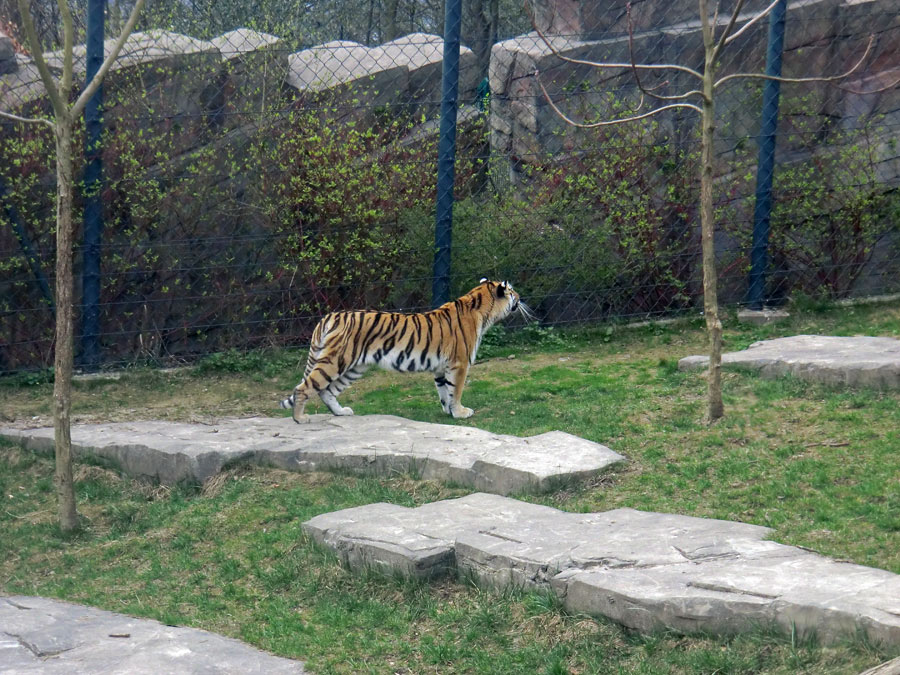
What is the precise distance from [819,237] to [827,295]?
527 millimetres

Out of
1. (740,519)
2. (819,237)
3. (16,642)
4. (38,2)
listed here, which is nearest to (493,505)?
(740,519)

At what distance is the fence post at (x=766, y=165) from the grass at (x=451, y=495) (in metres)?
1.08

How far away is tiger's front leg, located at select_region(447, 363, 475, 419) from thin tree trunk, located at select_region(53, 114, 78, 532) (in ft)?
8.73

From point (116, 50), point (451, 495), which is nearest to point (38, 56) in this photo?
point (116, 50)

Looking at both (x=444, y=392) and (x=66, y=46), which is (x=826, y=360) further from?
(x=66, y=46)

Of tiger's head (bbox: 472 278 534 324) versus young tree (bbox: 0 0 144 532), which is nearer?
young tree (bbox: 0 0 144 532)

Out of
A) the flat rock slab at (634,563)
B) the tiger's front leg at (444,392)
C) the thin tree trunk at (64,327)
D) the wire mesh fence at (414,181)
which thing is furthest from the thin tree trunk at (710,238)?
the thin tree trunk at (64,327)

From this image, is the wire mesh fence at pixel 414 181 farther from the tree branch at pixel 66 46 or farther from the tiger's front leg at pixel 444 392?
the tree branch at pixel 66 46

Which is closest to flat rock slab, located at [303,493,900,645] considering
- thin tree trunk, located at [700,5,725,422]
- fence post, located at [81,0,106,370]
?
thin tree trunk, located at [700,5,725,422]

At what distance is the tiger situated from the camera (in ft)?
23.3

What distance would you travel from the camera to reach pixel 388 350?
7.30m

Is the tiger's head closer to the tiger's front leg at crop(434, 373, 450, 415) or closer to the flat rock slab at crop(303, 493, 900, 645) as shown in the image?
the tiger's front leg at crop(434, 373, 450, 415)

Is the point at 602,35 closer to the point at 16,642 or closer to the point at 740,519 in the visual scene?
the point at 740,519

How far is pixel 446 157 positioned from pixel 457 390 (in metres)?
Result: 2.28
